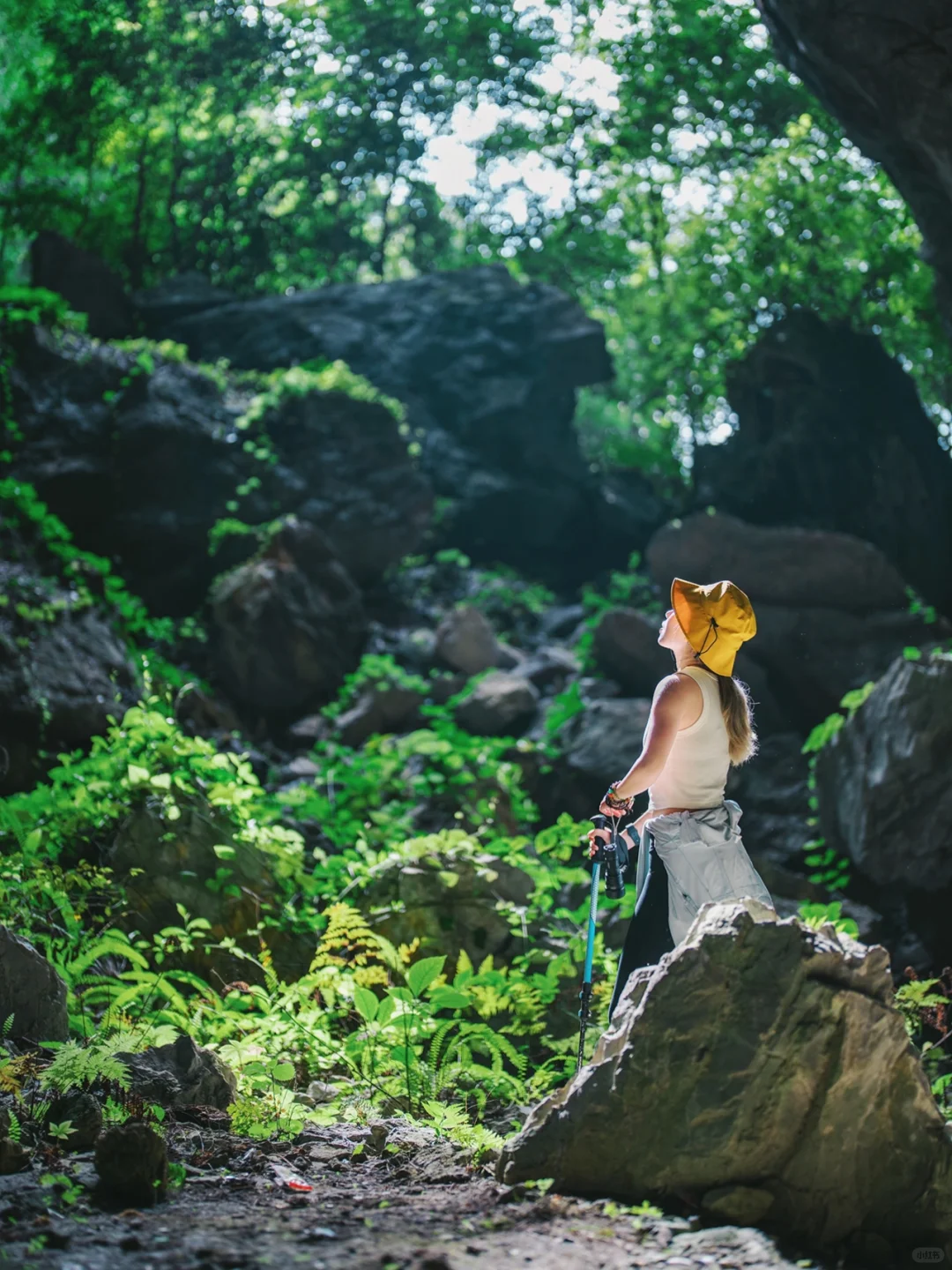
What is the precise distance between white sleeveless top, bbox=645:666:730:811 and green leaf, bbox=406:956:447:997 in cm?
126

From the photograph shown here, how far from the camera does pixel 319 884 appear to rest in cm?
636

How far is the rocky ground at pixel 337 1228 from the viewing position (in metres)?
2.40

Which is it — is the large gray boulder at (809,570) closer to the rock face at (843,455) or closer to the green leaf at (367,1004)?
the rock face at (843,455)

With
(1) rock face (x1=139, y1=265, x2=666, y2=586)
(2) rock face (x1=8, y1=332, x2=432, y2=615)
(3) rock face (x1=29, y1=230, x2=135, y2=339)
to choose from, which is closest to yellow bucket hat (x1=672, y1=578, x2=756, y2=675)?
(2) rock face (x1=8, y1=332, x2=432, y2=615)

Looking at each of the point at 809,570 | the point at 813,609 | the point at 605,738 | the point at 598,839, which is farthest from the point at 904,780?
the point at 598,839

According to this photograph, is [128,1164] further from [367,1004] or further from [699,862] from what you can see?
[699,862]

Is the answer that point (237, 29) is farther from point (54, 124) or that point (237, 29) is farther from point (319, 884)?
point (319, 884)

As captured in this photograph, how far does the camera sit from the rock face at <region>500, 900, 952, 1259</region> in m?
2.82

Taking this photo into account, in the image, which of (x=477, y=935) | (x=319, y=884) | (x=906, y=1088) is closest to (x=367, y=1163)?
(x=906, y=1088)

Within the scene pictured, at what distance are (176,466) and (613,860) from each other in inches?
377

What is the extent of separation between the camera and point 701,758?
362 cm

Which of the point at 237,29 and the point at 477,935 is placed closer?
the point at 477,935

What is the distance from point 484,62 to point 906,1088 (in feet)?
52.4

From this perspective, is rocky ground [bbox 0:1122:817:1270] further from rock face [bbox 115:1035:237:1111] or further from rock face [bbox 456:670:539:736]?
rock face [bbox 456:670:539:736]
